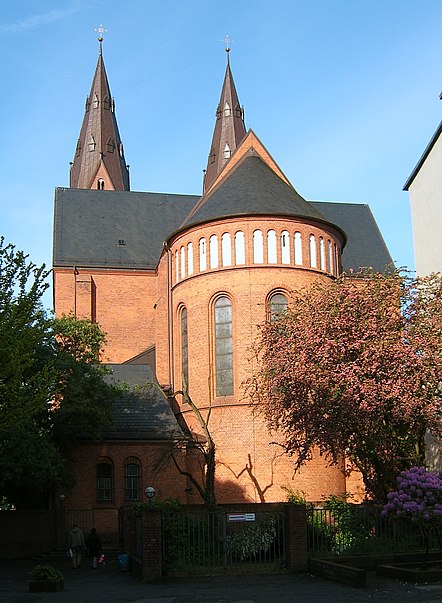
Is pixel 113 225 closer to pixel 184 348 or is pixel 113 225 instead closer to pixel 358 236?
pixel 358 236

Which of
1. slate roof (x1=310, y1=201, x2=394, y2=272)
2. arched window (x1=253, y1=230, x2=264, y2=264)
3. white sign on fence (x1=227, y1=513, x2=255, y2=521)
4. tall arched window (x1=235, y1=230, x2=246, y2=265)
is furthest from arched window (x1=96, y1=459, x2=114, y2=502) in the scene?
slate roof (x1=310, y1=201, x2=394, y2=272)

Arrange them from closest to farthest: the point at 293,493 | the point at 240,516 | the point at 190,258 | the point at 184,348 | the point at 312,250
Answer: the point at 240,516
the point at 293,493
the point at 312,250
the point at 190,258
the point at 184,348

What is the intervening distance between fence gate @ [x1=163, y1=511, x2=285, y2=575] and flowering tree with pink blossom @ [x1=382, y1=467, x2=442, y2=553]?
121 inches

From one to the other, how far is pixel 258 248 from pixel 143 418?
8.52 m

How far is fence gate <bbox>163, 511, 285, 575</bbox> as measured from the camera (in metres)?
20.4

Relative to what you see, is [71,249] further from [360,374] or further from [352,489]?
[360,374]

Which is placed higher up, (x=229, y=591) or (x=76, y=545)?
(x=76, y=545)

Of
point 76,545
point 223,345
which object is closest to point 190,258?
point 223,345

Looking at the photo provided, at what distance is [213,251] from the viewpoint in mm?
33781

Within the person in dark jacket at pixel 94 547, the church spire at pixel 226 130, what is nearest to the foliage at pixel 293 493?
the person in dark jacket at pixel 94 547

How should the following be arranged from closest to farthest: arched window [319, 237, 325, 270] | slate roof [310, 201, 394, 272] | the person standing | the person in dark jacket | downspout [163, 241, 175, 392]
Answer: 1. the person standing
2. the person in dark jacket
3. arched window [319, 237, 325, 270]
4. downspout [163, 241, 175, 392]
5. slate roof [310, 201, 394, 272]

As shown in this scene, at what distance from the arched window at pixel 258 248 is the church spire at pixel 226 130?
28.8m

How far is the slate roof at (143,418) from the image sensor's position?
110 feet

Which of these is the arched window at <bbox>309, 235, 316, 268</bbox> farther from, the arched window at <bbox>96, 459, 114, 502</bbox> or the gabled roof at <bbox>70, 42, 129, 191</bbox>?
the gabled roof at <bbox>70, 42, 129, 191</bbox>
